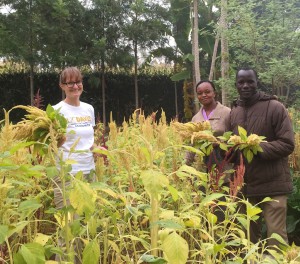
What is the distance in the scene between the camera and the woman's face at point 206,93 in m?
2.58

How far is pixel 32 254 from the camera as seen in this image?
84 centimetres

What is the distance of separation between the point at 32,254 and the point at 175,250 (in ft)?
0.95

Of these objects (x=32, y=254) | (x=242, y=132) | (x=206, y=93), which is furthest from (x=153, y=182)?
(x=206, y=93)

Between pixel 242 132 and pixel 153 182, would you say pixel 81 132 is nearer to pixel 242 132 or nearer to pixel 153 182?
pixel 242 132

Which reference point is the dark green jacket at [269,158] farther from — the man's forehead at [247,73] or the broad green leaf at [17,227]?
the broad green leaf at [17,227]

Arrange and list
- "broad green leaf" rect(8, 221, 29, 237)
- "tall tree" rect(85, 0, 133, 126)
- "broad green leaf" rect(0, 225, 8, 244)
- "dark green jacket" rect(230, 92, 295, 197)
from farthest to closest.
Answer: "tall tree" rect(85, 0, 133, 126)
"dark green jacket" rect(230, 92, 295, 197)
"broad green leaf" rect(8, 221, 29, 237)
"broad green leaf" rect(0, 225, 8, 244)

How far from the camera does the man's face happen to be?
226 centimetres

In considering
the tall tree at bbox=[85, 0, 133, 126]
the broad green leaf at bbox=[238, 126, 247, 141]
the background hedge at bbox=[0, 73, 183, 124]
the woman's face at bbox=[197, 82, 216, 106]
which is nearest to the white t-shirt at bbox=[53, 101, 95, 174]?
the woman's face at bbox=[197, 82, 216, 106]

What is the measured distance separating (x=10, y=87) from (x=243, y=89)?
13391 mm

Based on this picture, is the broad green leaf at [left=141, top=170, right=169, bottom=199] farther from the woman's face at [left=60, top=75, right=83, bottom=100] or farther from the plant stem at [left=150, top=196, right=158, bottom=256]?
the woman's face at [left=60, top=75, right=83, bottom=100]

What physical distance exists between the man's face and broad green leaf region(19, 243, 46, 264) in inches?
65.5

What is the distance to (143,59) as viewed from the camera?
615 inches

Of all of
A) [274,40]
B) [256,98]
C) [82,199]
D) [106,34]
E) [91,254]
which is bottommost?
[91,254]

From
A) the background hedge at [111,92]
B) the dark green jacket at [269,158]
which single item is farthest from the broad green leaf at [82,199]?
the background hedge at [111,92]
